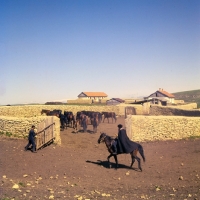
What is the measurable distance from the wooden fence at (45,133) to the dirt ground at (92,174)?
Answer: 406mm

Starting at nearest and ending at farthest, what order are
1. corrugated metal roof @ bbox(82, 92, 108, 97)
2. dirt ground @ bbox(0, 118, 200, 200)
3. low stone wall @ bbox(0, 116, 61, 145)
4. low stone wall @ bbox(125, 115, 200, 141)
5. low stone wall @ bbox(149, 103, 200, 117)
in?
dirt ground @ bbox(0, 118, 200, 200)
low stone wall @ bbox(0, 116, 61, 145)
low stone wall @ bbox(125, 115, 200, 141)
low stone wall @ bbox(149, 103, 200, 117)
corrugated metal roof @ bbox(82, 92, 108, 97)

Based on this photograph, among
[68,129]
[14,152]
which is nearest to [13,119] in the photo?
[14,152]

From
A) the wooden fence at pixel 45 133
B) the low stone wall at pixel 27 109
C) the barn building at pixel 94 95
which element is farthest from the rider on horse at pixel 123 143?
the barn building at pixel 94 95

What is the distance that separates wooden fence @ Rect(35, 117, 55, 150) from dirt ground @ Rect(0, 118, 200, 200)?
41 cm

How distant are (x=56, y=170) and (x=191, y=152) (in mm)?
8246

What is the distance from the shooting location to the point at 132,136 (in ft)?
64.2

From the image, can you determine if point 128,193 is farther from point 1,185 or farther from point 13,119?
point 13,119

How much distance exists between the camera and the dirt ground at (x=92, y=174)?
926 cm

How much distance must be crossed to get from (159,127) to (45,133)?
8412 millimetres

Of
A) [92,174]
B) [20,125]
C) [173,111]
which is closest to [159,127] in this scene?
[92,174]

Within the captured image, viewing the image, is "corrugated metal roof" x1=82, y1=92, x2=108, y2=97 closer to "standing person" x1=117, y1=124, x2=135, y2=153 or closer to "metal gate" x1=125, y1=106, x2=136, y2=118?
"metal gate" x1=125, y1=106, x2=136, y2=118

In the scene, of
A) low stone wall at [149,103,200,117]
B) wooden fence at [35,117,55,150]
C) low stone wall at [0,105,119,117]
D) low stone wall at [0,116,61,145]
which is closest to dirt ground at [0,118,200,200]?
wooden fence at [35,117,55,150]

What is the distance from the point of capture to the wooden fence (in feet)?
54.1

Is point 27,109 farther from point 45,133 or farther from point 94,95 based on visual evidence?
point 94,95
